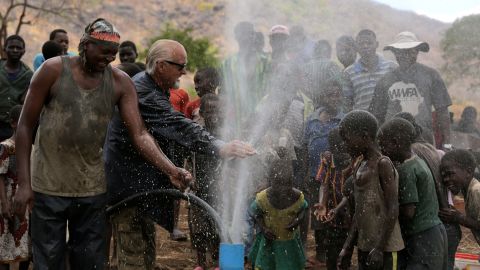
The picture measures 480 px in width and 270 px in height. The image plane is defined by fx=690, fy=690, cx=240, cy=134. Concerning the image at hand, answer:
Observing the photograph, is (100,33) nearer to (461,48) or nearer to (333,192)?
(333,192)

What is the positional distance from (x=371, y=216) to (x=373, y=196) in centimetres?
15

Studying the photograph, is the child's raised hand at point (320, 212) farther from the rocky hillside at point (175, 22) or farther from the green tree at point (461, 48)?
the rocky hillside at point (175, 22)

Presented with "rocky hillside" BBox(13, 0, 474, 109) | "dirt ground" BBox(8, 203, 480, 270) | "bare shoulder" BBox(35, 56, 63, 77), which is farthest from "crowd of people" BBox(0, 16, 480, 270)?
"rocky hillside" BBox(13, 0, 474, 109)

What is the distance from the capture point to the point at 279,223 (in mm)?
6238

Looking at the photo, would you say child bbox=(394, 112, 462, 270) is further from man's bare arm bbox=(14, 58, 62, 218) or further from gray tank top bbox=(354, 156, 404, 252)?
man's bare arm bbox=(14, 58, 62, 218)

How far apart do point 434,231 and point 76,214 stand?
249 cm

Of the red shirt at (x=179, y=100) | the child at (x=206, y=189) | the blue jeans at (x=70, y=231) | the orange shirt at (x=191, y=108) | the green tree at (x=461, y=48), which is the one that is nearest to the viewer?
the blue jeans at (x=70, y=231)

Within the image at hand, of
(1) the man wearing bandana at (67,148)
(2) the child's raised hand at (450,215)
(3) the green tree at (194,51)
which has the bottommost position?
(2) the child's raised hand at (450,215)

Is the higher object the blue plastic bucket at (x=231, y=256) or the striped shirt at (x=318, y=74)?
the striped shirt at (x=318, y=74)

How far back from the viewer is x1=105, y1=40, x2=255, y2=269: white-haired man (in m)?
5.03

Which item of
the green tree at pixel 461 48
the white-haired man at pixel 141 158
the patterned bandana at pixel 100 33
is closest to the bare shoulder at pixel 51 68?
the patterned bandana at pixel 100 33

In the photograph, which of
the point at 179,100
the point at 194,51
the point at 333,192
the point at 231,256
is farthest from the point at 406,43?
the point at 194,51

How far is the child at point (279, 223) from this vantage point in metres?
6.18

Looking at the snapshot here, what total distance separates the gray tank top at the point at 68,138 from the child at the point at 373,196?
177cm
